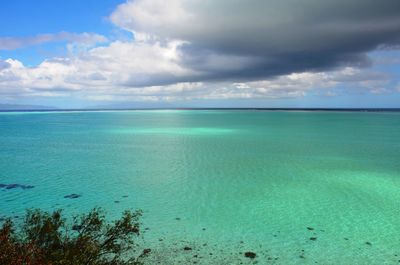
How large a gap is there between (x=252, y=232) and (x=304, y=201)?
7.21 m

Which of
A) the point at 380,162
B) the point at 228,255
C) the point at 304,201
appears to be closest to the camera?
the point at 228,255

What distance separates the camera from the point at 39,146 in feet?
163

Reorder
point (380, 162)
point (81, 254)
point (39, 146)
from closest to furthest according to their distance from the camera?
point (81, 254) → point (380, 162) → point (39, 146)

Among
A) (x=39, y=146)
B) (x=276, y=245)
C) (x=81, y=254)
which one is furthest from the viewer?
(x=39, y=146)

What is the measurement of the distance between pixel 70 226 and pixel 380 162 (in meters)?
35.0

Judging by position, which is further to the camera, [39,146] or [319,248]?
[39,146]

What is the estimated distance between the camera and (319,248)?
578 inches

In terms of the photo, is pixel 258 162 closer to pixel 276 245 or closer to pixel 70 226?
pixel 276 245

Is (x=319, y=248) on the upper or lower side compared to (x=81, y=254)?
lower

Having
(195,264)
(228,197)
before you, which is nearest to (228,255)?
(195,264)

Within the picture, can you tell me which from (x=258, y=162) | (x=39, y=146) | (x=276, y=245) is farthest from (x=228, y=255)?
(x=39, y=146)

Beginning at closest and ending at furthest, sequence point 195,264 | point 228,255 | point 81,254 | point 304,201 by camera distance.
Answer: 1. point 81,254
2. point 195,264
3. point 228,255
4. point 304,201

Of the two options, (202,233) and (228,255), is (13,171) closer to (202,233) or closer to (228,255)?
(202,233)

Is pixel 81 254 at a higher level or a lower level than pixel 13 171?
higher
